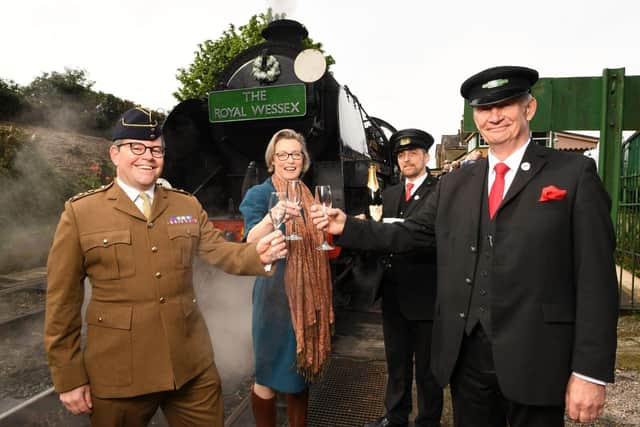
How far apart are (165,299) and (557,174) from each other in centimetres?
165

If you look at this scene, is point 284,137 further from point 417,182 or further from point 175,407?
point 175,407

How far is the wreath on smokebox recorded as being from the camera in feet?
16.0

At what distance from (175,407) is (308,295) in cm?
84

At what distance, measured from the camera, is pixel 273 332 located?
2.31 metres

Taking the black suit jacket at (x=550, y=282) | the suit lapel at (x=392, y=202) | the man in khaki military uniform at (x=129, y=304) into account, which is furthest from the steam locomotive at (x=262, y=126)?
the black suit jacket at (x=550, y=282)

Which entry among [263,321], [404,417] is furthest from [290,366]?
[404,417]

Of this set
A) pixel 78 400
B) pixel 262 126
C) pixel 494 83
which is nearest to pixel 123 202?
pixel 78 400

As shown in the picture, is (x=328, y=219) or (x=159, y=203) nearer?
(x=159, y=203)

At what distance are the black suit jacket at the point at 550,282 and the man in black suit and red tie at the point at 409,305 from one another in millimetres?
922

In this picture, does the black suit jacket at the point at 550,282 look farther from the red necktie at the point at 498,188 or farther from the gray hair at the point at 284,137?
the gray hair at the point at 284,137

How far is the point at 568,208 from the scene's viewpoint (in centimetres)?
154

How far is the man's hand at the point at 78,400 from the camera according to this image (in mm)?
1633

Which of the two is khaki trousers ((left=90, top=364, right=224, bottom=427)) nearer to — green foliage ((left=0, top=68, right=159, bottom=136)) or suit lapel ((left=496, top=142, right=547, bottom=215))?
suit lapel ((left=496, top=142, right=547, bottom=215))

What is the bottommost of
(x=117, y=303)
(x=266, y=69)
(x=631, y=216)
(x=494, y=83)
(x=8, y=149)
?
(x=631, y=216)
